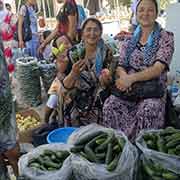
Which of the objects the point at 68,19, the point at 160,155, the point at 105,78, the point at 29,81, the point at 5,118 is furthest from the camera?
the point at 29,81

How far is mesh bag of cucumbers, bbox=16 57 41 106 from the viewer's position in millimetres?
5160

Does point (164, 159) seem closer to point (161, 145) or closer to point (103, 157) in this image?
point (161, 145)

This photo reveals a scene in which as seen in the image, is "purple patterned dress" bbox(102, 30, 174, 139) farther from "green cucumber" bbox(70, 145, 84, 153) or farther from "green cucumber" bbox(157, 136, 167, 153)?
"green cucumber" bbox(70, 145, 84, 153)

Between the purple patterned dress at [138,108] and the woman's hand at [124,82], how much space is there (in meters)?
0.12

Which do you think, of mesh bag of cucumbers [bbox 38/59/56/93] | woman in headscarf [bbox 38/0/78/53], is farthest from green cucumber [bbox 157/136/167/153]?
mesh bag of cucumbers [bbox 38/59/56/93]

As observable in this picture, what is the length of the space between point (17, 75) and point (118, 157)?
3.28 metres

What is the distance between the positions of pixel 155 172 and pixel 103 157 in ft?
1.26

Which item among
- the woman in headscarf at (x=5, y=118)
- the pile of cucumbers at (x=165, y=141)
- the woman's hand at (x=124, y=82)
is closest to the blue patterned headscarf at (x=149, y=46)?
the woman's hand at (x=124, y=82)

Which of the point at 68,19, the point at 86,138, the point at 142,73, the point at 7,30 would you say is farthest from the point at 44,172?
the point at 7,30

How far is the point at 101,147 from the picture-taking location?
96.0 inches

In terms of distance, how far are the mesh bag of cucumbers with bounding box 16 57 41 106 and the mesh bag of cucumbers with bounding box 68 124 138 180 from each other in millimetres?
2776

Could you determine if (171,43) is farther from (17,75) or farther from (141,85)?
(17,75)

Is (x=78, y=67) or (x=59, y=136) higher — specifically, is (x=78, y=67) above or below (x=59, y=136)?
above

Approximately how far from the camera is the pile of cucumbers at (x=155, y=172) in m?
2.34
